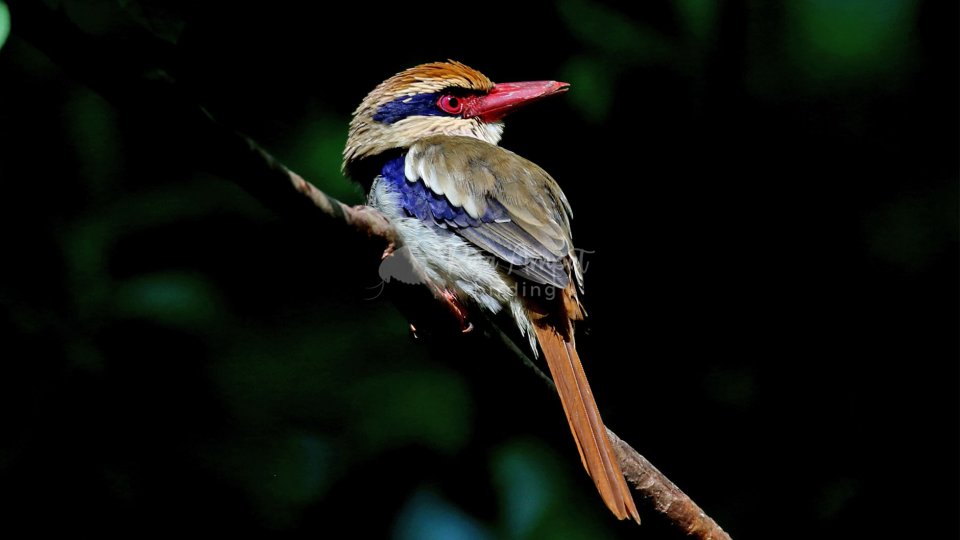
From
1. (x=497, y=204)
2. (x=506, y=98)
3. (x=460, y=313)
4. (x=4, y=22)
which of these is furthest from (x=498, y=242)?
(x=4, y=22)

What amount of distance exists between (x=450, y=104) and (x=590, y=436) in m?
1.94

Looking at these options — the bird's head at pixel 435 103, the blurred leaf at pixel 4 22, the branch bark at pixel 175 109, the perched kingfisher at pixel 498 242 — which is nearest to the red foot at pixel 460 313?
the perched kingfisher at pixel 498 242

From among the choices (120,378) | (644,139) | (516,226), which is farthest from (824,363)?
(120,378)

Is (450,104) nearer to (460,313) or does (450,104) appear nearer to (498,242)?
(498,242)

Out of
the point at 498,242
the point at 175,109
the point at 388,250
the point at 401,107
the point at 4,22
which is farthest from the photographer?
the point at 401,107

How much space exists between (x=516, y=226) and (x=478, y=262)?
0.61 ft

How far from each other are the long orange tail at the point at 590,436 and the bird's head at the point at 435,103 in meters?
1.56

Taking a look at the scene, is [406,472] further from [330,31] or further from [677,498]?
[330,31]

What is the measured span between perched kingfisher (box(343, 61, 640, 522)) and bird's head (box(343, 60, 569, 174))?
0.14 meters

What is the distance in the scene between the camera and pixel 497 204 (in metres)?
3.49

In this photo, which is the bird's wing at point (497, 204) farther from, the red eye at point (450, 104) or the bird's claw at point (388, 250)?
the bird's claw at point (388, 250)

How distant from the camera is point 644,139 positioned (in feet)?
15.8

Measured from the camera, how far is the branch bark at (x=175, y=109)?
160 centimetres

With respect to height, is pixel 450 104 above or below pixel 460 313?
above
